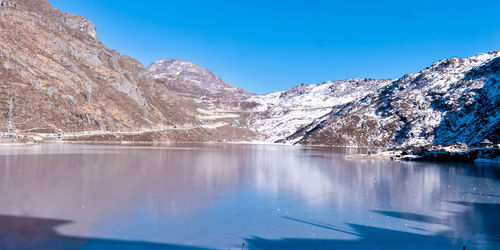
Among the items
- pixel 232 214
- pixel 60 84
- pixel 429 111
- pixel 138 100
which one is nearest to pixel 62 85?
pixel 60 84

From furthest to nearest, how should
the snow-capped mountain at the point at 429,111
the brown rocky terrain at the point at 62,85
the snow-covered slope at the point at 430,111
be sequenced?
the snow-capped mountain at the point at 429,111, the snow-covered slope at the point at 430,111, the brown rocky terrain at the point at 62,85

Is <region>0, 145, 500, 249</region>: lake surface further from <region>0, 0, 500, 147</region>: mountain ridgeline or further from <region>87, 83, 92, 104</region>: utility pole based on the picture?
<region>87, 83, 92, 104</region>: utility pole

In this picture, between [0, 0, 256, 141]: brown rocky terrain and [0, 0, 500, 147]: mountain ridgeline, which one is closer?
[0, 0, 256, 141]: brown rocky terrain

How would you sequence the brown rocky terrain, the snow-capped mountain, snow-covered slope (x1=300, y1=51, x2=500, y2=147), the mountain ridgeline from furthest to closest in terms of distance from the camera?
the snow-capped mountain → snow-covered slope (x1=300, y1=51, x2=500, y2=147) → the mountain ridgeline → the brown rocky terrain

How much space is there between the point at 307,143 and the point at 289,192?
118m

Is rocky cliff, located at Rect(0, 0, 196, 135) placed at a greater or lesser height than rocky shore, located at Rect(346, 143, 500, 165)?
greater

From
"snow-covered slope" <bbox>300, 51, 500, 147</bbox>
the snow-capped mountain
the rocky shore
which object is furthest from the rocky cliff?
the rocky shore

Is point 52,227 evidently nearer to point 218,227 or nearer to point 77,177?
point 218,227

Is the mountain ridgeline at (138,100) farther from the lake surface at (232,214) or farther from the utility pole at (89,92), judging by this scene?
the lake surface at (232,214)


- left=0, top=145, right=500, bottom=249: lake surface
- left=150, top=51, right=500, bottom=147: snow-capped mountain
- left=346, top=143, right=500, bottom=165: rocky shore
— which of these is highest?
left=150, top=51, right=500, bottom=147: snow-capped mountain

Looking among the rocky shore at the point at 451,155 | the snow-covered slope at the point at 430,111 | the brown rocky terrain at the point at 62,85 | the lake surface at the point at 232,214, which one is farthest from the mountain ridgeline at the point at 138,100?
the lake surface at the point at 232,214

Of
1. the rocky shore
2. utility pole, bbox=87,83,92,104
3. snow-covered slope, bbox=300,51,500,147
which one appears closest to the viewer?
the rocky shore

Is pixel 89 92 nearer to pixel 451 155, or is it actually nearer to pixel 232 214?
pixel 451 155

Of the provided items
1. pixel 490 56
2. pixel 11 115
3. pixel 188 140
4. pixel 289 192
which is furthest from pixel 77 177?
pixel 490 56
